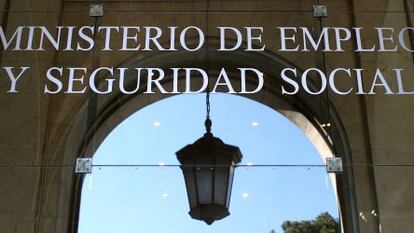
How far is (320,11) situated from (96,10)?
188 centimetres

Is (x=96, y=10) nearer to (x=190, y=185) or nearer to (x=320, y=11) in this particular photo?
(x=190, y=185)

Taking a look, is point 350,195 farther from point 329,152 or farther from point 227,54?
point 227,54

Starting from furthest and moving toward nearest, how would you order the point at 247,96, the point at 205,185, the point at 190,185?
the point at 247,96
the point at 190,185
the point at 205,185

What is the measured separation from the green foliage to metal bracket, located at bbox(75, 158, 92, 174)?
5.06 feet

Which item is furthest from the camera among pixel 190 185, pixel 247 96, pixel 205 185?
pixel 247 96

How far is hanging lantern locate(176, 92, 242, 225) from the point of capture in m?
5.50

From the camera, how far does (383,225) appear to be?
5469 millimetres

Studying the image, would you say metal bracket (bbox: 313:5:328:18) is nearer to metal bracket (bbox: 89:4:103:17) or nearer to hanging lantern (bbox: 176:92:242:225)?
hanging lantern (bbox: 176:92:242:225)

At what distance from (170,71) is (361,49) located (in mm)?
1558

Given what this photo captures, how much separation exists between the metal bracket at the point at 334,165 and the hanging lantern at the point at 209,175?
27.0 inches

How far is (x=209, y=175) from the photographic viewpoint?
550 centimetres

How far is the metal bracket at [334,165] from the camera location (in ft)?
18.5

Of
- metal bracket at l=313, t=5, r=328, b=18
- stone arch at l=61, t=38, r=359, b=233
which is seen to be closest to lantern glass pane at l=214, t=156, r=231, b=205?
stone arch at l=61, t=38, r=359, b=233

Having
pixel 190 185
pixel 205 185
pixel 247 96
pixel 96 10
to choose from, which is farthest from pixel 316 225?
pixel 96 10
